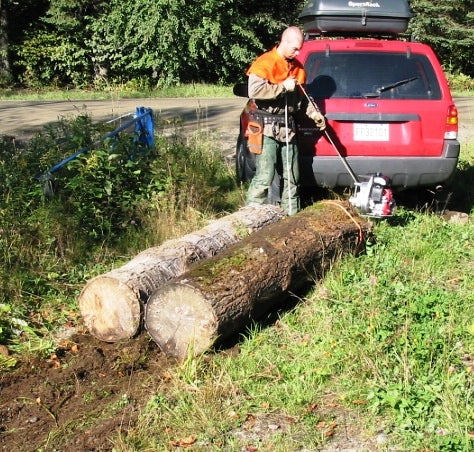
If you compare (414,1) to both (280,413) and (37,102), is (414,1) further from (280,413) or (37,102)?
(280,413)

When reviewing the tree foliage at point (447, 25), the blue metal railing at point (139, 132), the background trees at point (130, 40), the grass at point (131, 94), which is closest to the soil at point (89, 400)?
the blue metal railing at point (139, 132)

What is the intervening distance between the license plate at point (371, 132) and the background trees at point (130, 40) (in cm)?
2062

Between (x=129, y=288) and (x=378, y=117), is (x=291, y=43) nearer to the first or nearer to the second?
(x=378, y=117)

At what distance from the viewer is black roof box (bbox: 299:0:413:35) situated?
7.23 meters

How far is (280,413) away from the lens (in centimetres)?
364

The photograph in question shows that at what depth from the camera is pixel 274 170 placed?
632cm

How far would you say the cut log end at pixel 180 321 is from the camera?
416 cm

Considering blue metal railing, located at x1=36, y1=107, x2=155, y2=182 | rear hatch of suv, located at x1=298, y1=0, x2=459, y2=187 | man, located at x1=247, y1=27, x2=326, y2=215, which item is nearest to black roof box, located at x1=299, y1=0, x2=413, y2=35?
rear hatch of suv, located at x1=298, y1=0, x2=459, y2=187

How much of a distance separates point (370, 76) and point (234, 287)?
3.28 meters

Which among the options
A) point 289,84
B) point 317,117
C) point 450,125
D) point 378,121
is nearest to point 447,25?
point 450,125

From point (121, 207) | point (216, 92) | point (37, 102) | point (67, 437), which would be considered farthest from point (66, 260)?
point (216, 92)

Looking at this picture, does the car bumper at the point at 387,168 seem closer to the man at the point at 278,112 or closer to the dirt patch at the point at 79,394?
the man at the point at 278,112

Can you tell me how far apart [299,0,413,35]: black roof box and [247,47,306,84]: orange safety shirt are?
136 centimetres

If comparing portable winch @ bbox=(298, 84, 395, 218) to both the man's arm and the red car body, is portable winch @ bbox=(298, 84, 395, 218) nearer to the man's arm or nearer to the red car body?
the red car body
